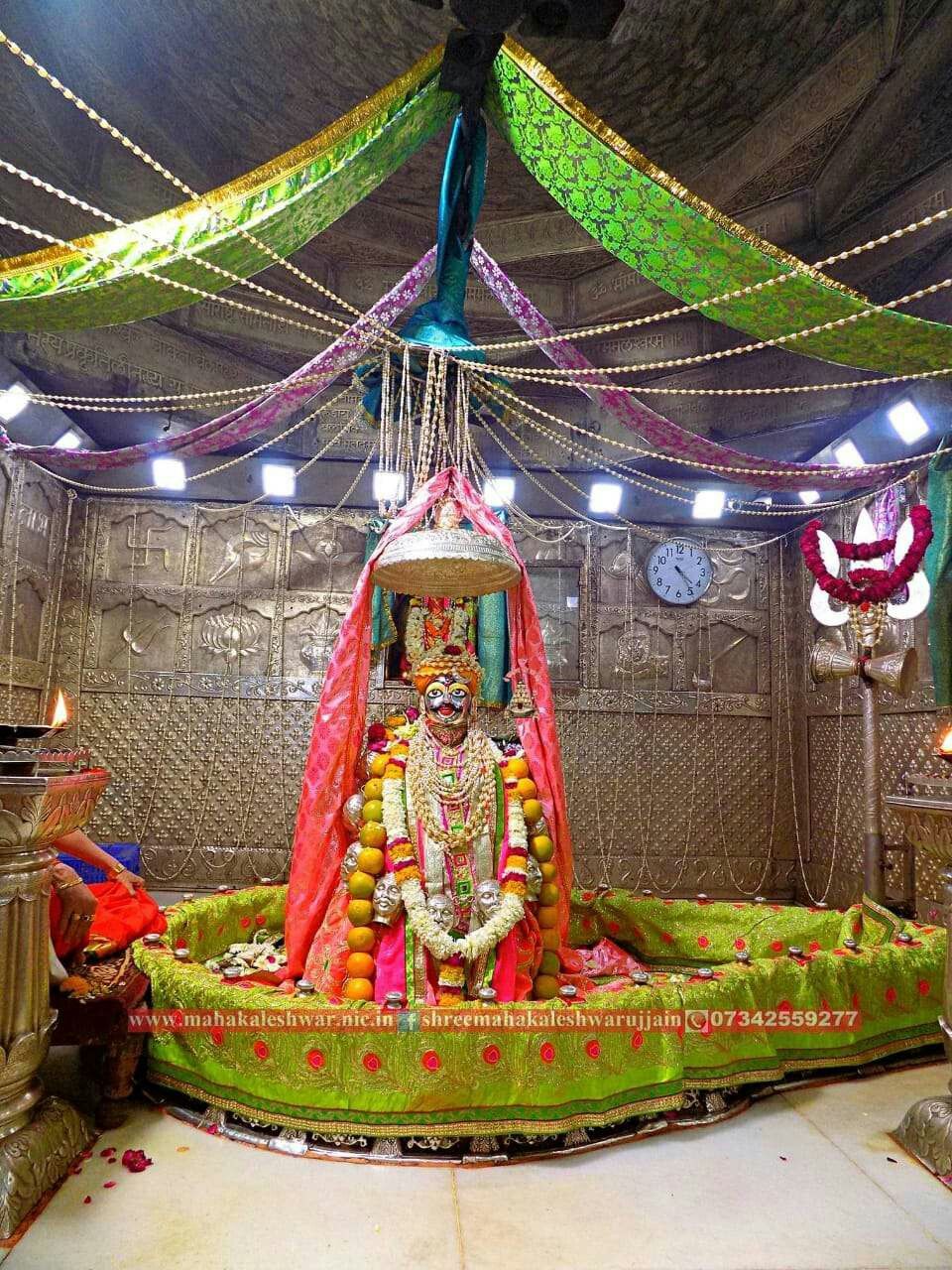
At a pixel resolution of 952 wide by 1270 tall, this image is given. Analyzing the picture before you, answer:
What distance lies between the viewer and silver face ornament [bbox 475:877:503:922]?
11.0 feet

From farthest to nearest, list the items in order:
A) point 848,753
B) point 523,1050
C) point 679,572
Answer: point 679,572, point 848,753, point 523,1050

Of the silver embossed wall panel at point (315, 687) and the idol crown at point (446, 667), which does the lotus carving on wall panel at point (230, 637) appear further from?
the idol crown at point (446, 667)

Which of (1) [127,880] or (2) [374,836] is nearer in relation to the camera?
(2) [374,836]

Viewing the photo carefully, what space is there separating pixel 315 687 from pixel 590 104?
543cm

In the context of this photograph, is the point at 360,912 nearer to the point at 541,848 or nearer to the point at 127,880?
the point at 541,848

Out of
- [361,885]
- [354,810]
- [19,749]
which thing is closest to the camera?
[19,749]

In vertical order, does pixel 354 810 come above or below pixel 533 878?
above

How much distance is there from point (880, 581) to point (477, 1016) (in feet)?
13.4

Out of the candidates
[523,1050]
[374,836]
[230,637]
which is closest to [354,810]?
[374,836]

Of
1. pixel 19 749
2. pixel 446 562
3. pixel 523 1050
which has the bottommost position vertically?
pixel 523 1050

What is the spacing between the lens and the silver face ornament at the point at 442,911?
3287mm

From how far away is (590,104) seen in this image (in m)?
5.77

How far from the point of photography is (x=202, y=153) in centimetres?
626

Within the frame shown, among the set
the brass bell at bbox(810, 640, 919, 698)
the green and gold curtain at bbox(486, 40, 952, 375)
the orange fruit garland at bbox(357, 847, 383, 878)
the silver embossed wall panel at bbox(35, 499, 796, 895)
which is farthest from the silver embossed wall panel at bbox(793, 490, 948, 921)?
the orange fruit garland at bbox(357, 847, 383, 878)
